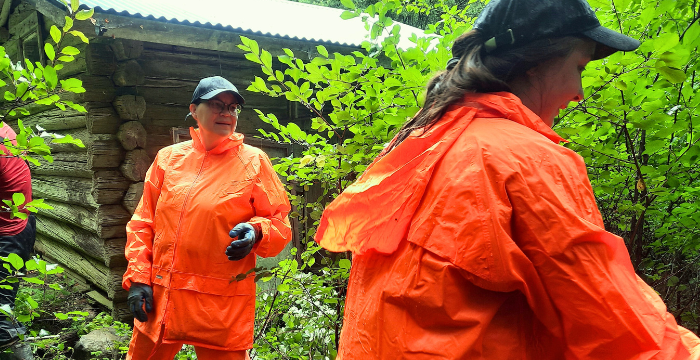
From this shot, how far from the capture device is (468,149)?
0.91 meters

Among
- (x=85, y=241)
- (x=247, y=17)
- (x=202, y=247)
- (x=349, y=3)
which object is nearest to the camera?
(x=349, y=3)

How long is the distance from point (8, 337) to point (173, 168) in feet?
6.12

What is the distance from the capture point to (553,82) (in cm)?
110

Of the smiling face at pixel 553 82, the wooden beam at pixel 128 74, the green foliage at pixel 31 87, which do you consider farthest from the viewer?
the wooden beam at pixel 128 74

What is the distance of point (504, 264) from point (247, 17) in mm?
5580

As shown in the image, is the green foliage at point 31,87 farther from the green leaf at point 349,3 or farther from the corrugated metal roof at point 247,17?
the corrugated metal roof at point 247,17

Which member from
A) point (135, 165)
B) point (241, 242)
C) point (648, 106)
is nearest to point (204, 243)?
point (241, 242)

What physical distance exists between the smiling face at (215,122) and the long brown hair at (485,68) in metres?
2.04

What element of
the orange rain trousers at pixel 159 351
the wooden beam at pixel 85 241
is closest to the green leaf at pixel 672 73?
the orange rain trousers at pixel 159 351

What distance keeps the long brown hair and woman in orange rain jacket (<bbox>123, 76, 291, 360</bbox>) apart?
5.44 ft

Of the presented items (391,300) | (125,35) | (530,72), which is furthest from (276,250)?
(125,35)

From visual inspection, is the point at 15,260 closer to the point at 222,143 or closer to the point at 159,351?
the point at 159,351

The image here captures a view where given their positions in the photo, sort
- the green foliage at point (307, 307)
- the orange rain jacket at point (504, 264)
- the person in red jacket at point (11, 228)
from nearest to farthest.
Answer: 1. the orange rain jacket at point (504, 264)
2. the green foliage at point (307, 307)
3. the person in red jacket at point (11, 228)

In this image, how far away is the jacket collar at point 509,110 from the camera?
38.9 inches
